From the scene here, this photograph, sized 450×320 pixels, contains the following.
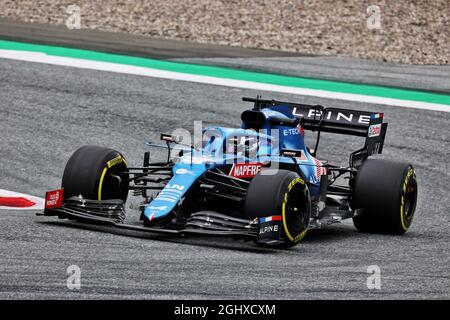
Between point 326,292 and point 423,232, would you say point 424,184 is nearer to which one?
point 423,232

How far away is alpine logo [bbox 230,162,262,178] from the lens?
10391 millimetres

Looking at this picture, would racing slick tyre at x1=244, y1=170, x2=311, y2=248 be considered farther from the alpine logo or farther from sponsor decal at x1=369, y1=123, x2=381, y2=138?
sponsor decal at x1=369, y1=123, x2=381, y2=138

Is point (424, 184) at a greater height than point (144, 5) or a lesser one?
lesser

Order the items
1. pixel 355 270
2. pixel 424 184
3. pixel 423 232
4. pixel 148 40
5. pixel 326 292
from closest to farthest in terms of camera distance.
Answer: pixel 326 292, pixel 355 270, pixel 423 232, pixel 424 184, pixel 148 40

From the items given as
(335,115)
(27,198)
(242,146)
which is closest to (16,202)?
(27,198)

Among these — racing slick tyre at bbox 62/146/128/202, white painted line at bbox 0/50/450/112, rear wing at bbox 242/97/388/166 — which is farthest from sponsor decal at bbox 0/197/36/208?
white painted line at bbox 0/50/450/112

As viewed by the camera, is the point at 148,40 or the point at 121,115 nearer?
the point at 121,115

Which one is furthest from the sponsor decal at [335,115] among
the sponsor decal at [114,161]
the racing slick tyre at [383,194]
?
the sponsor decal at [114,161]

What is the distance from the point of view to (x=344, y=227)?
11898 millimetres

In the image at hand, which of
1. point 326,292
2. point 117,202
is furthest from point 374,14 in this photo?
point 326,292

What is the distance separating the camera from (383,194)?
36.0 ft

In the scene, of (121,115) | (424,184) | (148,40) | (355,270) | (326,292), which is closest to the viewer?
(326,292)

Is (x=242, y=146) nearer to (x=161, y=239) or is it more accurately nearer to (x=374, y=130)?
(x=161, y=239)

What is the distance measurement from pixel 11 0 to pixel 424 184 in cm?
1374
